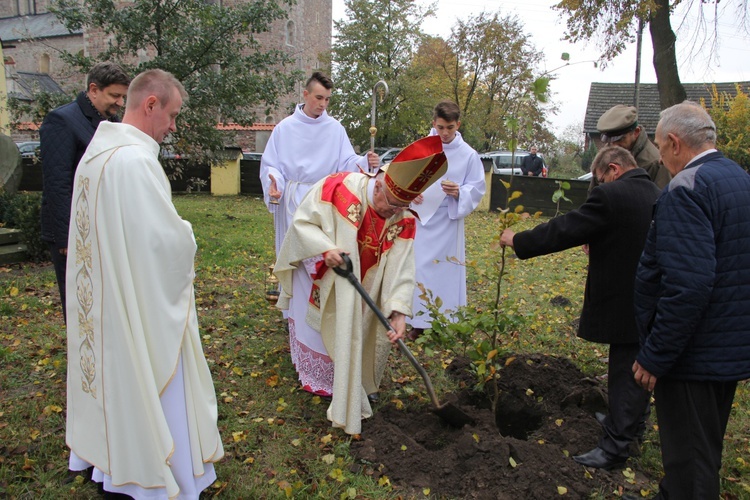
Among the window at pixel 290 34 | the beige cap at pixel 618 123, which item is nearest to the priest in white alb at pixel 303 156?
the beige cap at pixel 618 123

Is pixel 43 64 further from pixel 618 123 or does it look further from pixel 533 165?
pixel 618 123

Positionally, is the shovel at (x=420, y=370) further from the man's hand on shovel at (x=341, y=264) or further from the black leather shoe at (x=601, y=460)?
the black leather shoe at (x=601, y=460)

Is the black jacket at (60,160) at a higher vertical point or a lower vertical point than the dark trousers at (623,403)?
higher

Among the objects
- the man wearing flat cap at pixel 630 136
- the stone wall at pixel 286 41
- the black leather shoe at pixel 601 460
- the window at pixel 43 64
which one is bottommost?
the black leather shoe at pixel 601 460

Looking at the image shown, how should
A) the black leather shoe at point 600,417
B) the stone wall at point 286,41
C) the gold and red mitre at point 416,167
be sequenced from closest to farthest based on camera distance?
1. the gold and red mitre at point 416,167
2. the black leather shoe at point 600,417
3. the stone wall at point 286,41

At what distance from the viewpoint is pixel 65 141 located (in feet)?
12.4

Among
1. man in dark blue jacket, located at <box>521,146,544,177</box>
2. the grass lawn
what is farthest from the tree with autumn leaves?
the grass lawn

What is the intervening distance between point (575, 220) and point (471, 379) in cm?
192

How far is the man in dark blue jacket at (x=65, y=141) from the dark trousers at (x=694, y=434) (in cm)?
362

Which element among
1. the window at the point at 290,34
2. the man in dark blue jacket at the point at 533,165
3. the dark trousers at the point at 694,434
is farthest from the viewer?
the window at the point at 290,34

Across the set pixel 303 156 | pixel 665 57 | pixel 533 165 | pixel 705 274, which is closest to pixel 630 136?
pixel 705 274

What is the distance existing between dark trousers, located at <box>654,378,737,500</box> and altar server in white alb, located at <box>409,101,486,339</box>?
2.98 m

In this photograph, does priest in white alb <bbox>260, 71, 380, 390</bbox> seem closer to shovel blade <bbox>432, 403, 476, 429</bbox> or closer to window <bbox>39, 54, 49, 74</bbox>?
shovel blade <bbox>432, 403, 476, 429</bbox>

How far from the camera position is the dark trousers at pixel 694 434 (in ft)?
8.68
